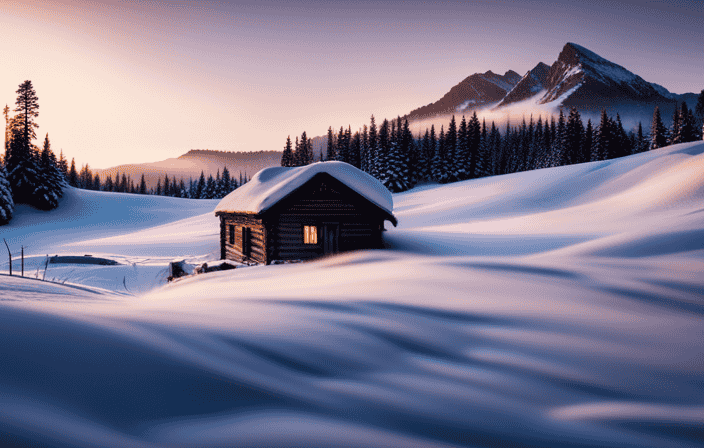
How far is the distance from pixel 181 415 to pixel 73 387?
55 cm

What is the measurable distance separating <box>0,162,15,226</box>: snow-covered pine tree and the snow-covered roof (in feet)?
118

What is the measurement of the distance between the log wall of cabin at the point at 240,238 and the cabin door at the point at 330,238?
8.25 feet

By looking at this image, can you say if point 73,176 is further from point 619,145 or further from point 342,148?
point 619,145

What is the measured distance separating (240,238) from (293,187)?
5.27 m

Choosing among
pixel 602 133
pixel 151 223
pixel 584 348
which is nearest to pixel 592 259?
pixel 584 348

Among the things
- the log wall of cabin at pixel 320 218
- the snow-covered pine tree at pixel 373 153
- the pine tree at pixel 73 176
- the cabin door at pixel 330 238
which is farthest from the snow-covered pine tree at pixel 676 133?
the pine tree at pixel 73 176

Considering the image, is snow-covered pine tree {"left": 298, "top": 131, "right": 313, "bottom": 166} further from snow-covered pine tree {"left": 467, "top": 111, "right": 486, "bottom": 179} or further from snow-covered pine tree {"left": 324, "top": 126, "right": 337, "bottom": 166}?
snow-covered pine tree {"left": 467, "top": 111, "right": 486, "bottom": 179}

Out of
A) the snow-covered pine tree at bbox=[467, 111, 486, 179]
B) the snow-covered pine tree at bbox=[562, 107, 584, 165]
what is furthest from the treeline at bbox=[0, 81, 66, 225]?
the snow-covered pine tree at bbox=[562, 107, 584, 165]

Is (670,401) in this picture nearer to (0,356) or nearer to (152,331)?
(152,331)

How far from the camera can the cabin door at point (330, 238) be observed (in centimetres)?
1487

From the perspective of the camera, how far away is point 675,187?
1914 cm

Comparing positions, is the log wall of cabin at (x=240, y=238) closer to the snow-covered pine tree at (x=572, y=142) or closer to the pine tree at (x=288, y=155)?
the pine tree at (x=288, y=155)

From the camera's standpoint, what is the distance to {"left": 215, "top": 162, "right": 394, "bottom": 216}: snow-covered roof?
551 inches

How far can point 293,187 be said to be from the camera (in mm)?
14023
